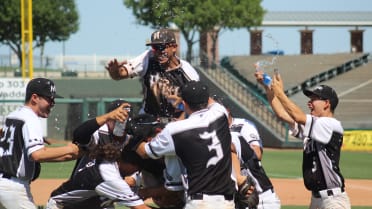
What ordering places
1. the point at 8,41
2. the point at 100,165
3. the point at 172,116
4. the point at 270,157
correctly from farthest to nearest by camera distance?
1. the point at 8,41
2. the point at 270,157
3. the point at 172,116
4. the point at 100,165

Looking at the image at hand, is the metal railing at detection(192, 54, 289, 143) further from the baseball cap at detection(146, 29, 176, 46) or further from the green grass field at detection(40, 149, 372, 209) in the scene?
the baseball cap at detection(146, 29, 176, 46)

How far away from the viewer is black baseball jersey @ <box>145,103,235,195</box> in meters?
8.04

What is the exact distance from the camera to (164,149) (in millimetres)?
8125

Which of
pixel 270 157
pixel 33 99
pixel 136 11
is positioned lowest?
pixel 270 157

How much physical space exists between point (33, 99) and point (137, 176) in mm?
1281

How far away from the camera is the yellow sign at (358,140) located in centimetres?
3100

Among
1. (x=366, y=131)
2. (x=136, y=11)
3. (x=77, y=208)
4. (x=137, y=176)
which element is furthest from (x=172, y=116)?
(x=136, y=11)

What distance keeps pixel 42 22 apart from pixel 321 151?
4257 cm

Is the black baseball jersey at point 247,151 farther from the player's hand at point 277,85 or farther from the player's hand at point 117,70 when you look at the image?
the player's hand at point 117,70

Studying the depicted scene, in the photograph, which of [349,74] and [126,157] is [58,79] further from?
[126,157]

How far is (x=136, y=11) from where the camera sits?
140ft

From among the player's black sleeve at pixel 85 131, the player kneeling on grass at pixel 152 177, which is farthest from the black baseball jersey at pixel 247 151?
the player's black sleeve at pixel 85 131

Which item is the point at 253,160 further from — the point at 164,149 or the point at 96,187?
the point at 96,187

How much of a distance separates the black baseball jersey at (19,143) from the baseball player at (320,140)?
229cm
